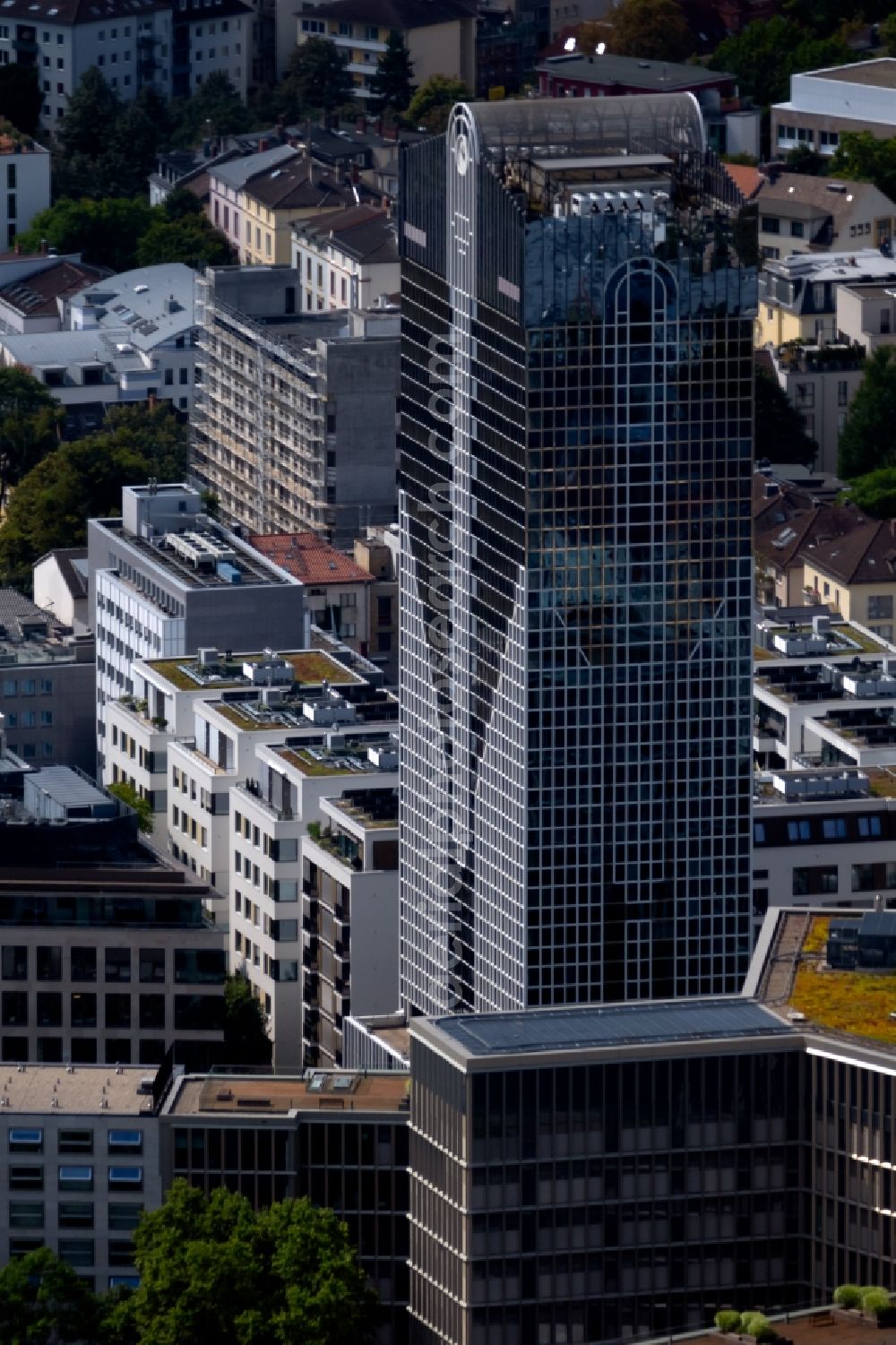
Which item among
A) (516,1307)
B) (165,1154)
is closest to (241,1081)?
(165,1154)

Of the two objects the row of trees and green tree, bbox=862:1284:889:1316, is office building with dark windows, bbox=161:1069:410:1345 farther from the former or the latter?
green tree, bbox=862:1284:889:1316

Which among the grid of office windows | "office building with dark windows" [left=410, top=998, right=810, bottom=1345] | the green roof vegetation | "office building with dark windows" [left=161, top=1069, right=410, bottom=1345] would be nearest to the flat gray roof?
"office building with dark windows" [left=410, top=998, right=810, bottom=1345]

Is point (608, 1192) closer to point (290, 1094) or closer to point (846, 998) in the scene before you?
point (846, 998)

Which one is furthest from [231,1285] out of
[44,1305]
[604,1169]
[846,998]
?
[846,998]

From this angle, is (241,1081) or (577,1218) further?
(241,1081)

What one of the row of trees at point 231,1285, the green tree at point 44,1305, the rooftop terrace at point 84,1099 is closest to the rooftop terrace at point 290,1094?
the rooftop terrace at point 84,1099

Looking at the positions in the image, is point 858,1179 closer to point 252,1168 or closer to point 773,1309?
point 773,1309

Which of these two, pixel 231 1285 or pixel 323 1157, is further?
pixel 323 1157

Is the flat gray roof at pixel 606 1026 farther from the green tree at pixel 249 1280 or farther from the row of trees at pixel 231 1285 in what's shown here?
the row of trees at pixel 231 1285
